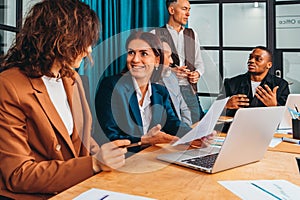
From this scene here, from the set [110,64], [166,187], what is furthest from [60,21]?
[110,64]

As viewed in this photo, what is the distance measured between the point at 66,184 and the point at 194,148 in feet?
1.76

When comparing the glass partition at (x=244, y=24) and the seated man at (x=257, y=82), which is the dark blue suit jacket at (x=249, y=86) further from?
the glass partition at (x=244, y=24)

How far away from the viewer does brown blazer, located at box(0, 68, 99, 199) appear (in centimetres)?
94

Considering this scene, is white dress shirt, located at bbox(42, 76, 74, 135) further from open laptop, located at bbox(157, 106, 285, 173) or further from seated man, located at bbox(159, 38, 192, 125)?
seated man, located at bbox(159, 38, 192, 125)

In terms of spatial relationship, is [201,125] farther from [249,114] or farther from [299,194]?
[299,194]

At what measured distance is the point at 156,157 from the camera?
1152 millimetres

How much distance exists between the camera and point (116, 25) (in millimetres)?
3123

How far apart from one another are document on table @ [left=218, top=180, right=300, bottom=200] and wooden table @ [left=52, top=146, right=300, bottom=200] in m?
0.03

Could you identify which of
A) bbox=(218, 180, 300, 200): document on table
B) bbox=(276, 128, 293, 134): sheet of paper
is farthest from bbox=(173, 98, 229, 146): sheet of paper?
bbox=(276, 128, 293, 134): sheet of paper

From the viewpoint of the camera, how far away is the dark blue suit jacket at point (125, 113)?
61.1 inches

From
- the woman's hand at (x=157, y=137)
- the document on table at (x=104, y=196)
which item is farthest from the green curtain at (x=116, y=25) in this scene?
the document on table at (x=104, y=196)

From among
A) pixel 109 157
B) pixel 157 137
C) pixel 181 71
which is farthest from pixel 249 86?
pixel 109 157

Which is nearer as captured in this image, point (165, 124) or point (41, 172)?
point (41, 172)

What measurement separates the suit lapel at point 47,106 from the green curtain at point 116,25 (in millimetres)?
1386
